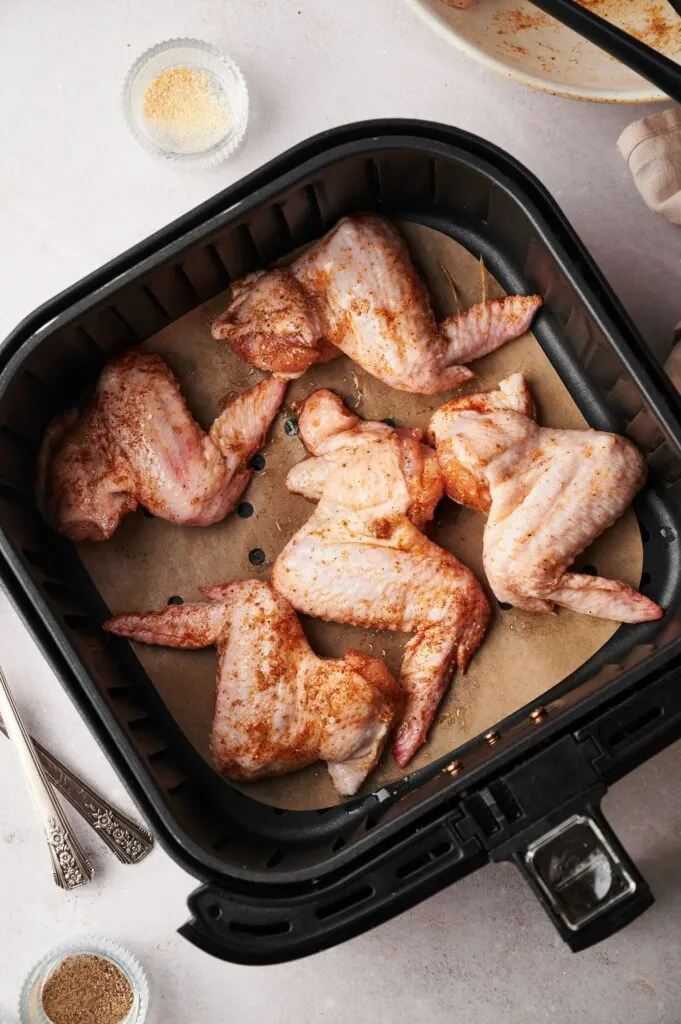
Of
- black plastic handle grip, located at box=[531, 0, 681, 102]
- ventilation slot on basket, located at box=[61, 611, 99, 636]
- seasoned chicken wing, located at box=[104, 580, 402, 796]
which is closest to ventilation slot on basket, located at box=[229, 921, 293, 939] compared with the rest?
seasoned chicken wing, located at box=[104, 580, 402, 796]

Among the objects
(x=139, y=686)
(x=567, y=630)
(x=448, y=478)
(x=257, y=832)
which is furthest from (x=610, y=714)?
(x=139, y=686)

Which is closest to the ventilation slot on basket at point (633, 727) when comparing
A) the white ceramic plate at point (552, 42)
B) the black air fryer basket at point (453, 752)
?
the black air fryer basket at point (453, 752)

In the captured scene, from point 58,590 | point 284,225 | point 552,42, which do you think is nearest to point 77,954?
point 58,590

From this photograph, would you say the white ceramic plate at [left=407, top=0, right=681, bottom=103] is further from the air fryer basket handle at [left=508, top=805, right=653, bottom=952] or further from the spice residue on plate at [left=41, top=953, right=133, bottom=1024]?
the spice residue on plate at [left=41, top=953, right=133, bottom=1024]

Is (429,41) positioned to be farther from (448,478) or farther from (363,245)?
(448,478)

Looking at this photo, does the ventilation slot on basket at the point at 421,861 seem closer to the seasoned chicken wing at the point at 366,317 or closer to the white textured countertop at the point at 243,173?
the white textured countertop at the point at 243,173

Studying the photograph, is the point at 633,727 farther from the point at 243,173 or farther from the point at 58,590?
the point at 243,173
